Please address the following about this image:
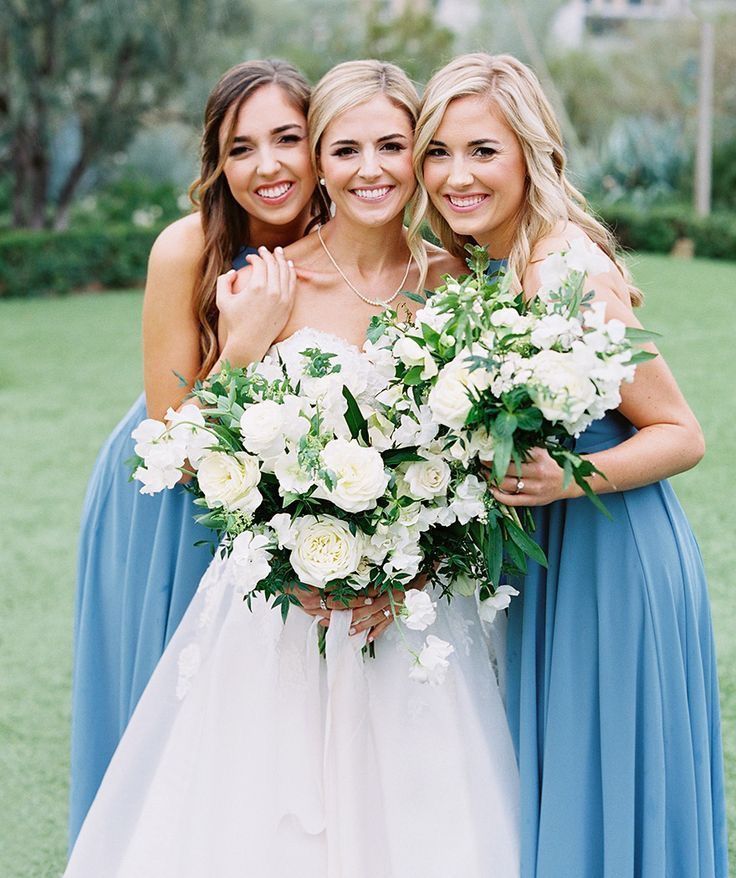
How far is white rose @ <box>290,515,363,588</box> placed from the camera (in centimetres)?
237

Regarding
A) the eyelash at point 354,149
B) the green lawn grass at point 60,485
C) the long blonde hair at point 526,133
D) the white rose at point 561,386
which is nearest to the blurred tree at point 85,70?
the green lawn grass at point 60,485

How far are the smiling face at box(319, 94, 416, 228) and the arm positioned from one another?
0.53 metres

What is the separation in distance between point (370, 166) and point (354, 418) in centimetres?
79

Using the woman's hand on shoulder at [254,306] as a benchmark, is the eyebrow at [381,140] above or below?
above

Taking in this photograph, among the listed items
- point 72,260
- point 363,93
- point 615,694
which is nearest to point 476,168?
point 363,93

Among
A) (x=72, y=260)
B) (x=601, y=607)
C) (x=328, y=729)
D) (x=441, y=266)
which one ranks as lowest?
(x=72, y=260)

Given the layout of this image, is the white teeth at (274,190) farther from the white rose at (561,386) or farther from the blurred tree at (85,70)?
the blurred tree at (85,70)

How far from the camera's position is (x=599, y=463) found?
2451 mm

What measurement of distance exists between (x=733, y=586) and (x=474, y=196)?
11.5 ft

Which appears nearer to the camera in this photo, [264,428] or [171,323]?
[264,428]

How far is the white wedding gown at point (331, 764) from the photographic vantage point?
8.91ft

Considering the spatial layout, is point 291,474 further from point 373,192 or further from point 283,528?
point 373,192

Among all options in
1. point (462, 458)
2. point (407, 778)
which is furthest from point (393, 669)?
point (462, 458)

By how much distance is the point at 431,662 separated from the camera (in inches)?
99.0
